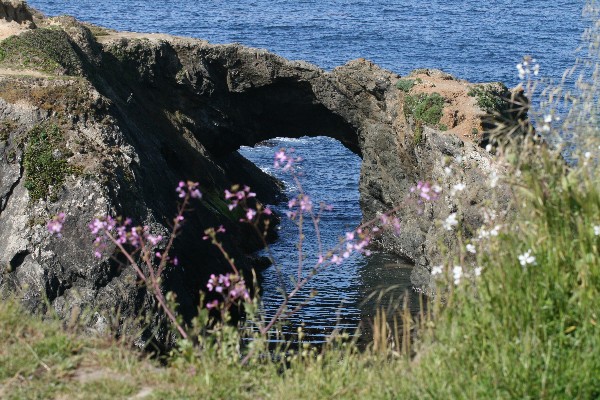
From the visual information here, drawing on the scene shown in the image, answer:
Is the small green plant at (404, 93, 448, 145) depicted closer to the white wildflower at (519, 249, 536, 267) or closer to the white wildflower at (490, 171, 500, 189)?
the white wildflower at (490, 171, 500, 189)

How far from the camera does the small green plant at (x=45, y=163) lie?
2914cm

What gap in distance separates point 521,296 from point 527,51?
259ft

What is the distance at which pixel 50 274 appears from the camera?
28.0 metres

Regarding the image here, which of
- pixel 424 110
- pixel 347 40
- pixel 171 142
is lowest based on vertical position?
pixel 171 142

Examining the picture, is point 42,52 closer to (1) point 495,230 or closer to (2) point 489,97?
(2) point 489,97

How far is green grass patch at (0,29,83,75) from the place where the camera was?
3406 cm

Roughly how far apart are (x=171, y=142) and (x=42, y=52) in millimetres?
8047

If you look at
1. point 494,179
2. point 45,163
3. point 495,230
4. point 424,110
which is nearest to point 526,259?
point 495,230

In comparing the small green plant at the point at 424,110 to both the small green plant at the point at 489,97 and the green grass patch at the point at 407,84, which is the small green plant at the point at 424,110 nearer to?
the green grass patch at the point at 407,84

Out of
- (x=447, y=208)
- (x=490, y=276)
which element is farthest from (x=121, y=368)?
(x=447, y=208)

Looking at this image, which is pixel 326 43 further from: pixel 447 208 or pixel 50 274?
pixel 50 274

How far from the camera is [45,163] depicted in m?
29.6

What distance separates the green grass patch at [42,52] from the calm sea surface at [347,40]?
11631mm

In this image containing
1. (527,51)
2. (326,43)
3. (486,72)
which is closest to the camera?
(486,72)
